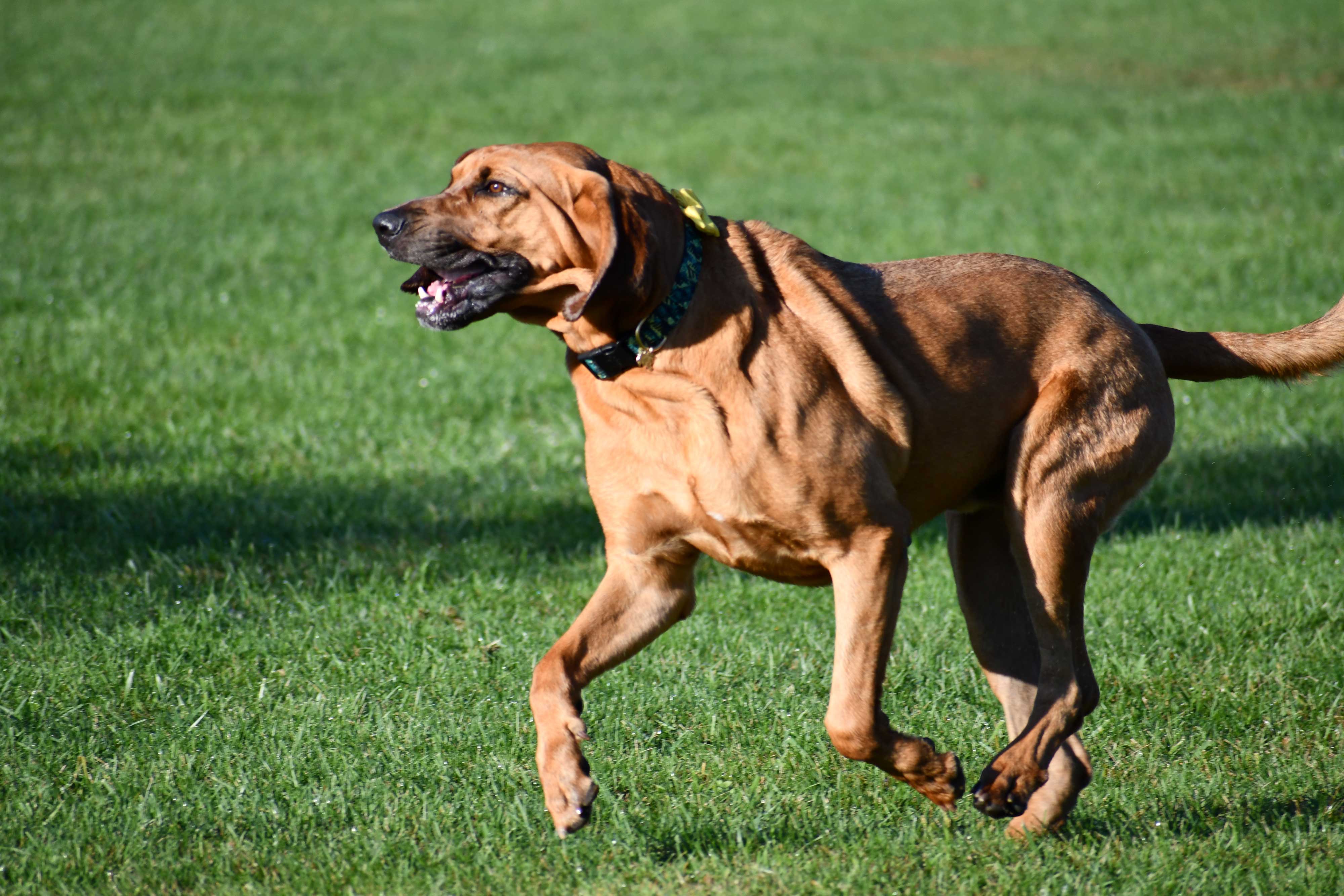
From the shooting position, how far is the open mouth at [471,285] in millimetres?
3949

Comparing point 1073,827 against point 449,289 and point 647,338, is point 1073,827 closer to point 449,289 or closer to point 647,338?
point 647,338

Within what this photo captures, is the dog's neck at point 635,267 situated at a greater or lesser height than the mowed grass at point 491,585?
greater

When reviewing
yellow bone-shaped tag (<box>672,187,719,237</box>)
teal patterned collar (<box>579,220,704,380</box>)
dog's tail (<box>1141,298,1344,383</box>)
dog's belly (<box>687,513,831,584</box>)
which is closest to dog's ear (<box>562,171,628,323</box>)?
teal patterned collar (<box>579,220,704,380</box>)

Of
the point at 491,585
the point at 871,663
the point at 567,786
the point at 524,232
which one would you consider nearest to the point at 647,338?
the point at 524,232

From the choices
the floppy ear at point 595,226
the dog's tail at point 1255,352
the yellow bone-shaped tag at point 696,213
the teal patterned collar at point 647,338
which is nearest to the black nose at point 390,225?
the floppy ear at point 595,226

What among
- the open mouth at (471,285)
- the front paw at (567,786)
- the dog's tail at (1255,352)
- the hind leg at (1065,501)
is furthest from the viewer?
the dog's tail at (1255,352)

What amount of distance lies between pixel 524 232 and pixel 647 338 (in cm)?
48

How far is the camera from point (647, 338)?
3.87 metres

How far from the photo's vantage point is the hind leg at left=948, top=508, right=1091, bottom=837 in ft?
15.0

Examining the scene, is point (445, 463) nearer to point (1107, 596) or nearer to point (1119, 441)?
point (1107, 596)

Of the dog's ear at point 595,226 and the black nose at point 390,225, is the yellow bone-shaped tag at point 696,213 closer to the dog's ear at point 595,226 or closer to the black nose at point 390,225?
the dog's ear at point 595,226

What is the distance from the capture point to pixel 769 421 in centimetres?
379

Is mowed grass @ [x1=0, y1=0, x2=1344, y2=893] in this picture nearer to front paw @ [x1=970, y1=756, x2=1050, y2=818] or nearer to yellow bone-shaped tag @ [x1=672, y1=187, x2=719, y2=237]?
front paw @ [x1=970, y1=756, x2=1050, y2=818]

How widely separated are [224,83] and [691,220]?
17991 mm
